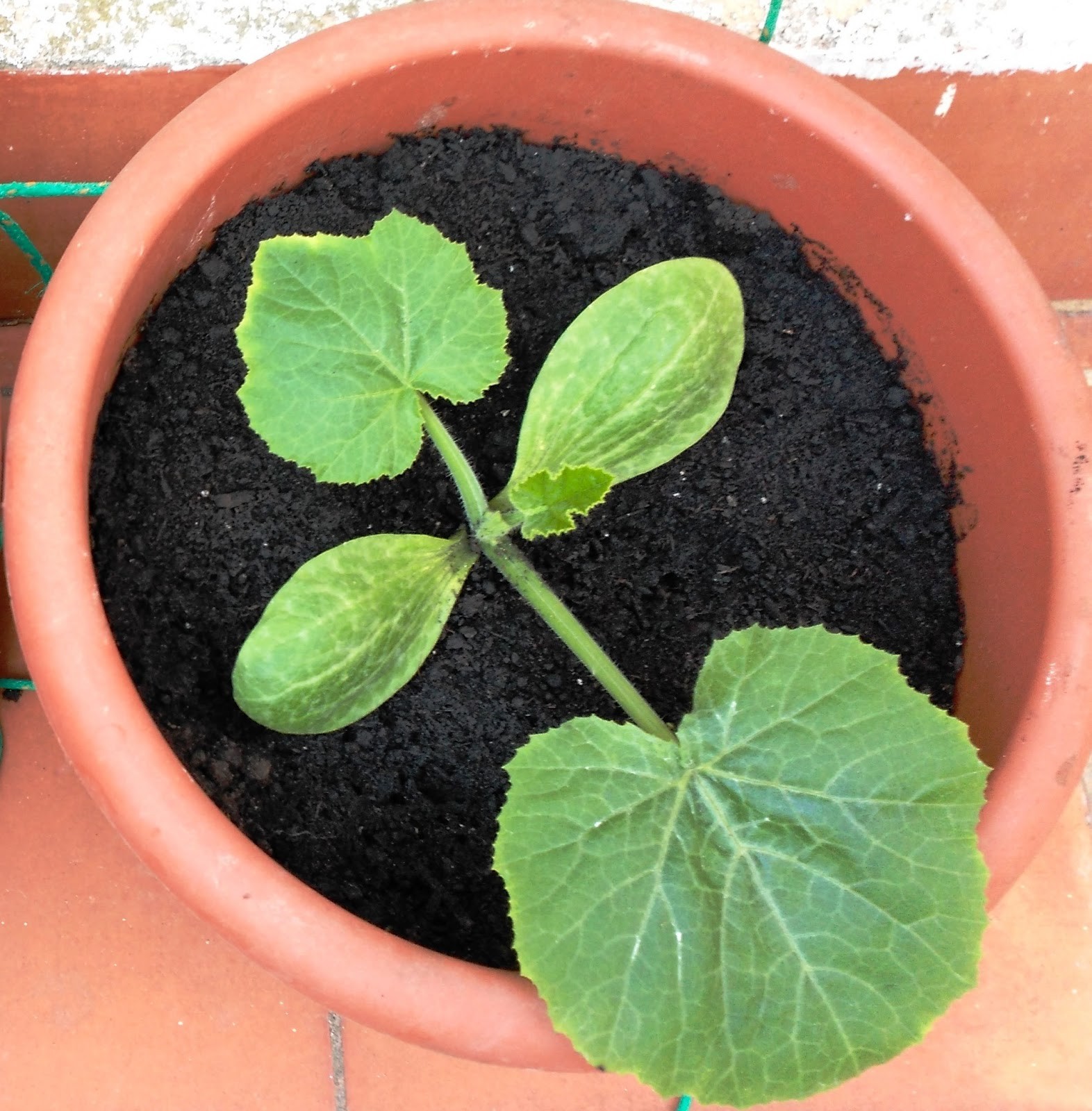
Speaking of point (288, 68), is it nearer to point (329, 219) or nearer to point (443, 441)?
point (329, 219)

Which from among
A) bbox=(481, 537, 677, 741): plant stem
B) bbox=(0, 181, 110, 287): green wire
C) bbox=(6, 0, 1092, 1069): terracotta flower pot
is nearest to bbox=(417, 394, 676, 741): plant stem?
bbox=(481, 537, 677, 741): plant stem

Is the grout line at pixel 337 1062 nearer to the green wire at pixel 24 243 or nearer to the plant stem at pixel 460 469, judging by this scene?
the plant stem at pixel 460 469

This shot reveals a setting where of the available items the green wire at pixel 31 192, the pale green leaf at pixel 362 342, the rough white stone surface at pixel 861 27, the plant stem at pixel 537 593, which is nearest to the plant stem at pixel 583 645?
the plant stem at pixel 537 593

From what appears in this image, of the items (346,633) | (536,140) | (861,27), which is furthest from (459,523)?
(861,27)

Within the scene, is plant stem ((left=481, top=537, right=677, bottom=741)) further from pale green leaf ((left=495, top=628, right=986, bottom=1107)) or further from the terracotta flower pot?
the terracotta flower pot

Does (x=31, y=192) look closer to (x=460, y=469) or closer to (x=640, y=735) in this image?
(x=460, y=469)
